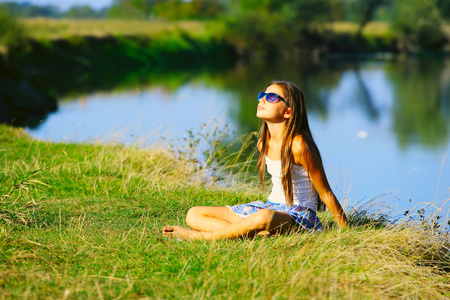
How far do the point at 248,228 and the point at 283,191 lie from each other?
0.39 meters

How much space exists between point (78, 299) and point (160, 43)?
3361cm

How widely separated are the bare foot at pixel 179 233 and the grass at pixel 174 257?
8cm

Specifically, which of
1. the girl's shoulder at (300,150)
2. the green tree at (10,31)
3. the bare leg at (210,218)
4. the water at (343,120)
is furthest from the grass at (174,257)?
the green tree at (10,31)

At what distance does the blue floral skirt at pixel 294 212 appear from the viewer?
12.0 ft

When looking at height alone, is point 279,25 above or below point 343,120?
above

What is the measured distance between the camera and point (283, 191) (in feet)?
12.2

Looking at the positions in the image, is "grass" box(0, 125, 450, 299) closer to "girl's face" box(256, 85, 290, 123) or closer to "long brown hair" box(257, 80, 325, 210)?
"long brown hair" box(257, 80, 325, 210)

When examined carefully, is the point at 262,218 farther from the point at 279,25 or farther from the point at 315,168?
the point at 279,25

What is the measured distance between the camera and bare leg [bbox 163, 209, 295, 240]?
3514 mm

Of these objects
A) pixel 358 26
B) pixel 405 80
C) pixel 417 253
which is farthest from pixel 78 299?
pixel 358 26

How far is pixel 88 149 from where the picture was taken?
675 centimetres

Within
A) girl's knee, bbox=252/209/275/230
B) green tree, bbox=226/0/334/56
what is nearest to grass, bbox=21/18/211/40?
green tree, bbox=226/0/334/56

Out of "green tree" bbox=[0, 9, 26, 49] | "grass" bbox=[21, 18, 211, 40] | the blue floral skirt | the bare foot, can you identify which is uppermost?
"grass" bbox=[21, 18, 211, 40]

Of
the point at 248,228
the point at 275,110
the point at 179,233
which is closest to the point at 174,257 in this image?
the point at 179,233
